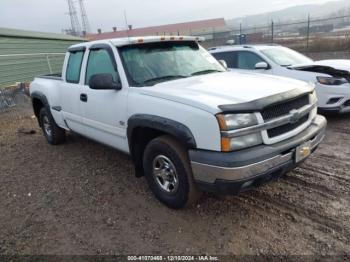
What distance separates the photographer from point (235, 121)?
8.79 ft

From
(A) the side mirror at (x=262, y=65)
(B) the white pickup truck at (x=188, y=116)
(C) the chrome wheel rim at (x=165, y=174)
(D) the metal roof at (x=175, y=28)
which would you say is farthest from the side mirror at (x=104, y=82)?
(D) the metal roof at (x=175, y=28)

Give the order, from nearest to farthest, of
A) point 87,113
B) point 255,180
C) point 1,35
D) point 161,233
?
point 255,180, point 161,233, point 87,113, point 1,35

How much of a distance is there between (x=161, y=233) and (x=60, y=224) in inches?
46.2

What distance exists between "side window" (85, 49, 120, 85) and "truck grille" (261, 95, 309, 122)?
5.97 ft

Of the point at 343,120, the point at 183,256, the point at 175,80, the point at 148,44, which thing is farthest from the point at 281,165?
the point at 343,120

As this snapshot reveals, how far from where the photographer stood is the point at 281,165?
2.87m

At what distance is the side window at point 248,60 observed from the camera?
284 inches

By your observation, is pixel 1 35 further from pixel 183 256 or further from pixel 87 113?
pixel 183 256

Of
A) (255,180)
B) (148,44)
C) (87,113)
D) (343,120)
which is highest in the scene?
(148,44)

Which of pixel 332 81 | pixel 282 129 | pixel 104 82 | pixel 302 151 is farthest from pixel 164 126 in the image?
pixel 332 81

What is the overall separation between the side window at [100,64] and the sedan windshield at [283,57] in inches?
167

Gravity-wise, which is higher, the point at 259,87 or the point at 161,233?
the point at 259,87

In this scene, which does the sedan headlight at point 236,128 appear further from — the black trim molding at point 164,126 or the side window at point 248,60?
the side window at point 248,60

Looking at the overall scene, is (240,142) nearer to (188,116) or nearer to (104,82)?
(188,116)
